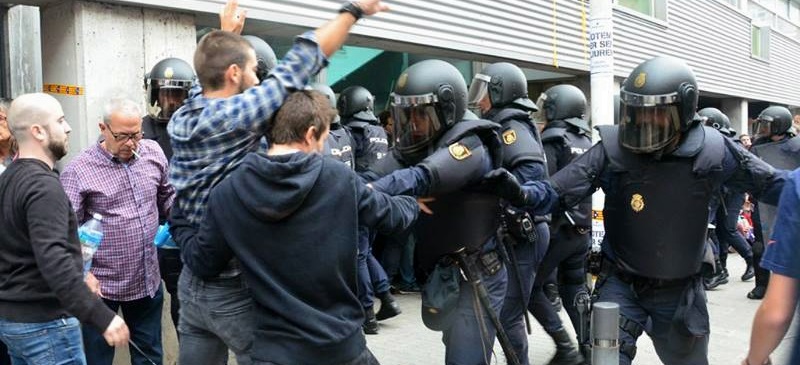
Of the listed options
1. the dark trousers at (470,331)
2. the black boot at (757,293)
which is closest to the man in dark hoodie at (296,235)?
the dark trousers at (470,331)

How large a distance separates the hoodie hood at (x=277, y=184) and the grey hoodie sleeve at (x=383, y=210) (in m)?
0.19

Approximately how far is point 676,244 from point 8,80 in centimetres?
510

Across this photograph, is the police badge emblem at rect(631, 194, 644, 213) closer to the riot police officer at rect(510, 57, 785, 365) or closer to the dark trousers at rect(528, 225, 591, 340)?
the riot police officer at rect(510, 57, 785, 365)

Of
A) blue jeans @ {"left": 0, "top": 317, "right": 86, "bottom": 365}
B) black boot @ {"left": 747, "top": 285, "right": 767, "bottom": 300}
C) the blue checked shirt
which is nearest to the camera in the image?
the blue checked shirt

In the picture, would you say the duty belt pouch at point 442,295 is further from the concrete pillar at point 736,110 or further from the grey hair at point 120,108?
the concrete pillar at point 736,110

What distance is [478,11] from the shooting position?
9148 millimetres

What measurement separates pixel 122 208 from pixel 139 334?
2.42 ft

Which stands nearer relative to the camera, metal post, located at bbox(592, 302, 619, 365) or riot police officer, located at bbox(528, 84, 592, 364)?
metal post, located at bbox(592, 302, 619, 365)

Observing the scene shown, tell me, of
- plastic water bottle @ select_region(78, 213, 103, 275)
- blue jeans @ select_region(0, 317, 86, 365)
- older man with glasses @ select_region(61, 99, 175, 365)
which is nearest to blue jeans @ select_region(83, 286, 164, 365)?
older man with glasses @ select_region(61, 99, 175, 365)

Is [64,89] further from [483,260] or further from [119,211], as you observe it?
[483,260]

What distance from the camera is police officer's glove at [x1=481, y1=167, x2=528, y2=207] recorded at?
324cm

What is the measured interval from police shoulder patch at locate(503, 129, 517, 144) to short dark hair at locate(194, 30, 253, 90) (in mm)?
1838

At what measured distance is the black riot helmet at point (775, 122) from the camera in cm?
770

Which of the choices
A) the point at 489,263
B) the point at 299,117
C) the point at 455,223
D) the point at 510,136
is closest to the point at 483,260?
the point at 489,263
